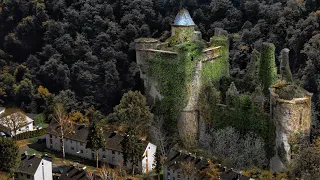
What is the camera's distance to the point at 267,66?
46.9 m

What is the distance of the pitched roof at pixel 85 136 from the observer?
4883cm

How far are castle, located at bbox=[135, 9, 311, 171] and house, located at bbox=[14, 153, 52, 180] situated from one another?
11496mm

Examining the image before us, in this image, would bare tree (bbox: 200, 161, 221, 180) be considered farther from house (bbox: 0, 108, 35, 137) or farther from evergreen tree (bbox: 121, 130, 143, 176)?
house (bbox: 0, 108, 35, 137)

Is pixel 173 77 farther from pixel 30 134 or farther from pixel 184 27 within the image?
pixel 30 134

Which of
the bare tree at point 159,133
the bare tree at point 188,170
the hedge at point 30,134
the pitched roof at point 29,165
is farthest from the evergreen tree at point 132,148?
the hedge at point 30,134

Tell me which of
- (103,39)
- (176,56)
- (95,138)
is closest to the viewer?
(95,138)

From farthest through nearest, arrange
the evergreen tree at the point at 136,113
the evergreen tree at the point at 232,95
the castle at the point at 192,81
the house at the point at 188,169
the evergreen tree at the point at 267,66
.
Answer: the evergreen tree at the point at 136,113 < the evergreen tree at the point at 267,66 < the evergreen tree at the point at 232,95 < the castle at the point at 192,81 < the house at the point at 188,169

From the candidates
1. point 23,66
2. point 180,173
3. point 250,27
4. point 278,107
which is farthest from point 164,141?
point 23,66

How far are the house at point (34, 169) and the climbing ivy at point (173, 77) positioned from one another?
11.0m

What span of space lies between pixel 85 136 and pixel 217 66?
43.8ft

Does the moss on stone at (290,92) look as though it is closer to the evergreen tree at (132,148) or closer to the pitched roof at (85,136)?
the evergreen tree at (132,148)

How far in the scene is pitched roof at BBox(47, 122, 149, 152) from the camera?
160ft

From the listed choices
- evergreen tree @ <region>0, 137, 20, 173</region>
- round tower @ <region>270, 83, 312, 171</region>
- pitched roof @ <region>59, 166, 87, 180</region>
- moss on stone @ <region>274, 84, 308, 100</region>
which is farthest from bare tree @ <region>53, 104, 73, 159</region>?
moss on stone @ <region>274, 84, 308, 100</region>

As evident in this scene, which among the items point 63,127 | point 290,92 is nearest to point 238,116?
point 290,92
